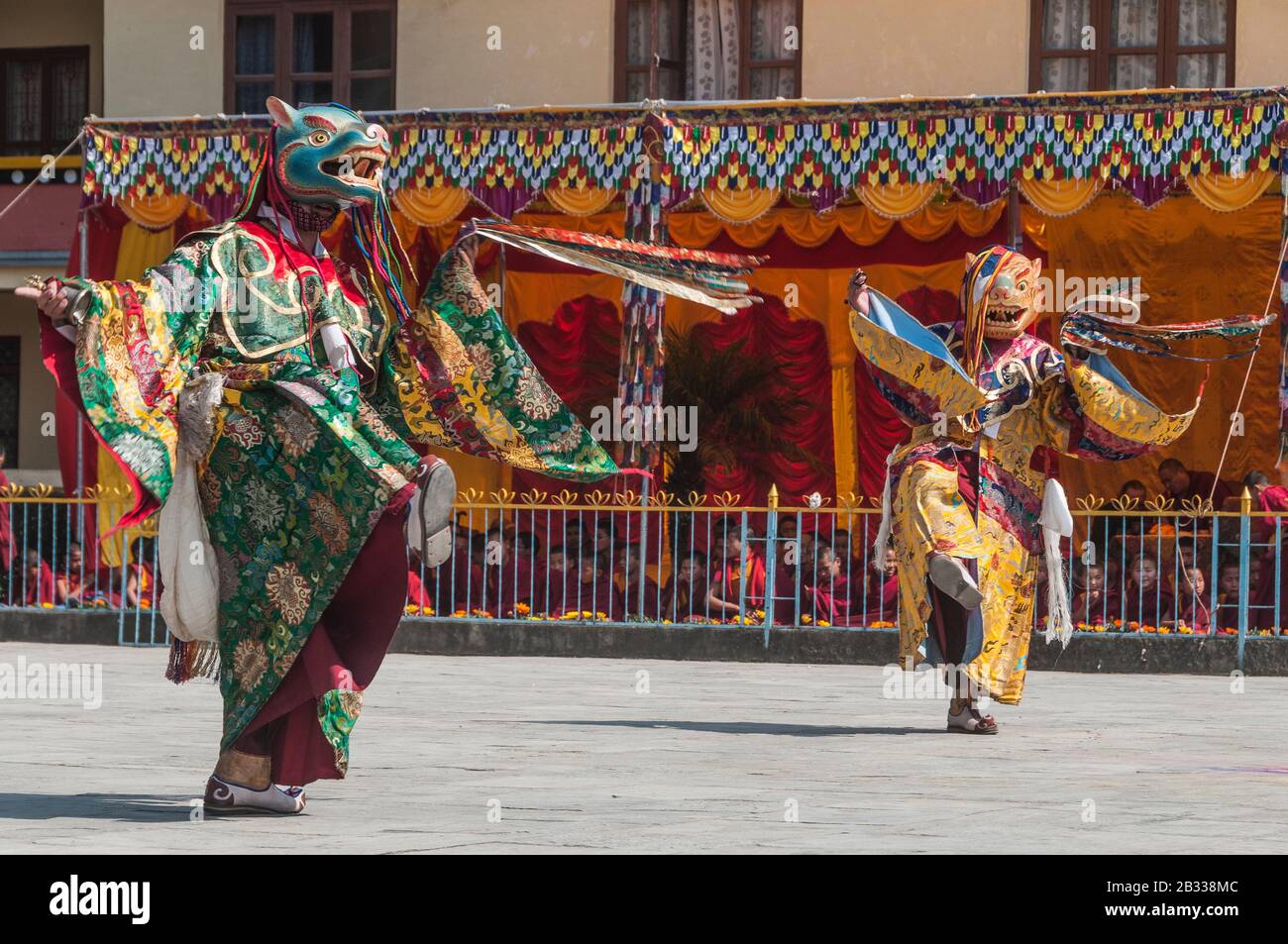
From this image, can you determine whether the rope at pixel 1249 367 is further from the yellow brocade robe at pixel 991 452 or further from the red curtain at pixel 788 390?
the yellow brocade robe at pixel 991 452

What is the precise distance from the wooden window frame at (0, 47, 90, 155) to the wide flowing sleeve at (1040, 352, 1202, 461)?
14.3 meters

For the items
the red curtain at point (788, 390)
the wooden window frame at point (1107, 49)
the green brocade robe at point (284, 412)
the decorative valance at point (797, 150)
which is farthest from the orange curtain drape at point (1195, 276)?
the green brocade robe at point (284, 412)

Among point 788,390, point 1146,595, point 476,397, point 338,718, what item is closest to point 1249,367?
point 1146,595

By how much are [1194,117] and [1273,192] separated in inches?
49.4

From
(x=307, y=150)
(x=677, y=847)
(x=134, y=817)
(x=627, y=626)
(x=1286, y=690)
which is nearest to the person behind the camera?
(x=677, y=847)

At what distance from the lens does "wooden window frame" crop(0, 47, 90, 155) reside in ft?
72.5

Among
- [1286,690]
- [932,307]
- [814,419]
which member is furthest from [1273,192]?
[1286,690]

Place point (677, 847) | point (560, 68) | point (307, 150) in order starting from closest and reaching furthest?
point (677, 847), point (307, 150), point (560, 68)

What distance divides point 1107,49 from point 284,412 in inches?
513

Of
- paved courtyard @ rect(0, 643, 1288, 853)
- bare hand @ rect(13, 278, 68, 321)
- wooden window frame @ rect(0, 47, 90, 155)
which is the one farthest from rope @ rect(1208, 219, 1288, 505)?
wooden window frame @ rect(0, 47, 90, 155)

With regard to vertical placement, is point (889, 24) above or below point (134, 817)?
above

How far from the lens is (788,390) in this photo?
1784cm

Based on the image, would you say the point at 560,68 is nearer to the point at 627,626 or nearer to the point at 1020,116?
the point at 1020,116

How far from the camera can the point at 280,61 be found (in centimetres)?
1983
